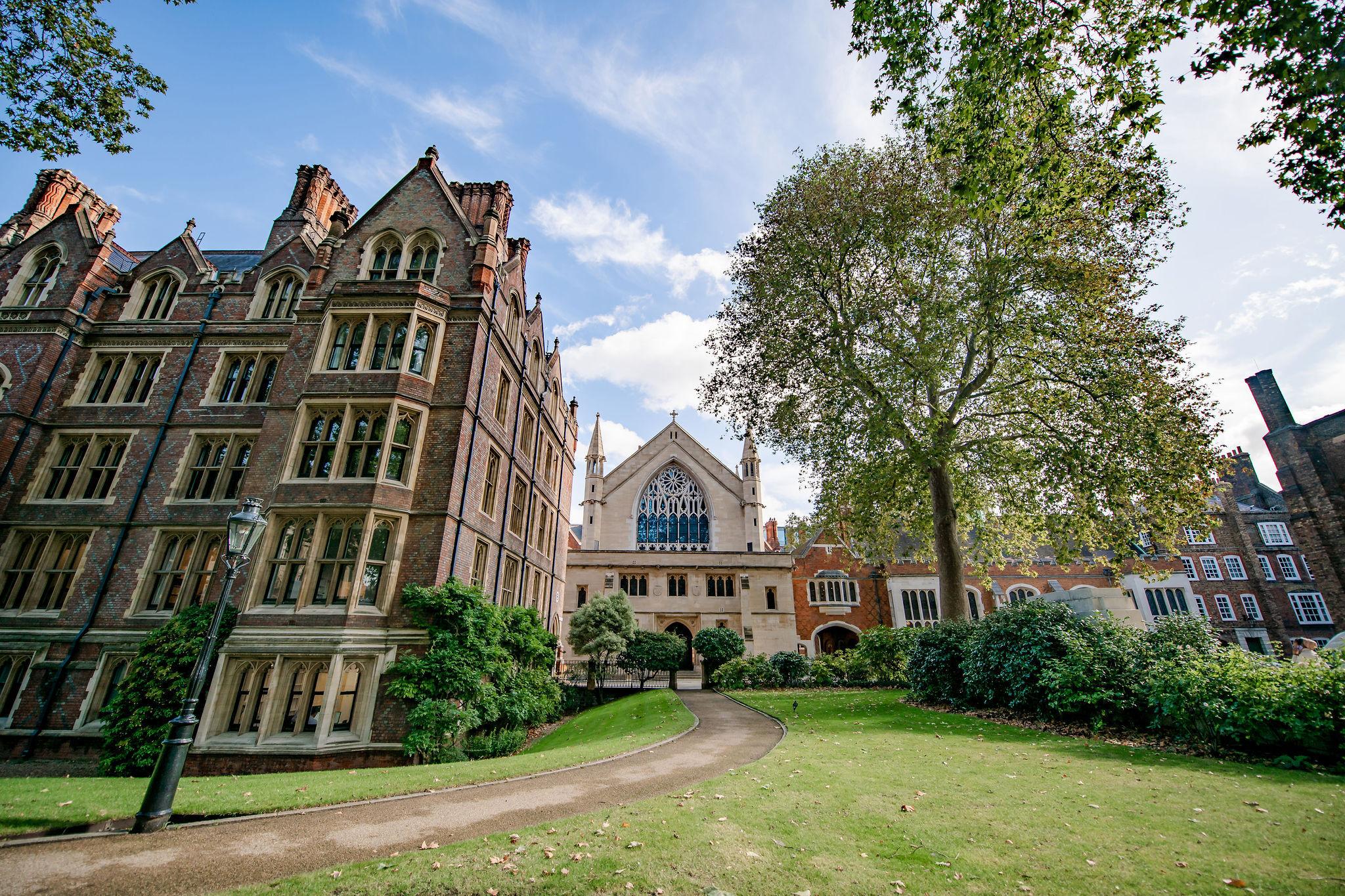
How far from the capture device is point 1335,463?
2855cm

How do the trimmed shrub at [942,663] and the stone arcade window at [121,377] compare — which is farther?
the stone arcade window at [121,377]

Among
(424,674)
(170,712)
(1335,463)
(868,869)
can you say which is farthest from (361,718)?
(1335,463)

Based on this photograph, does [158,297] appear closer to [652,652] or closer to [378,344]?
[378,344]

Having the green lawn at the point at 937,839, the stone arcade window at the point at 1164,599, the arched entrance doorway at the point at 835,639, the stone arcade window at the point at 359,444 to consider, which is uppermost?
the stone arcade window at the point at 359,444

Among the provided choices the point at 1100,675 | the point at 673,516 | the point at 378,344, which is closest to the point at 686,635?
the point at 673,516

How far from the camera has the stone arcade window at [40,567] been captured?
15227 millimetres

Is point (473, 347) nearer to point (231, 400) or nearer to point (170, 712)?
point (231, 400)

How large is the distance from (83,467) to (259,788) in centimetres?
1523

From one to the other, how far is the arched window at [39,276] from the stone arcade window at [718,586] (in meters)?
31.3

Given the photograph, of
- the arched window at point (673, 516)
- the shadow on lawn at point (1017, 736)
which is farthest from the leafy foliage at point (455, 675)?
the arched window at point (673, 516)

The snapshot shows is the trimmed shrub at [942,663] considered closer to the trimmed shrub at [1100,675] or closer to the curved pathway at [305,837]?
the trimmed shrub at [1100,675]

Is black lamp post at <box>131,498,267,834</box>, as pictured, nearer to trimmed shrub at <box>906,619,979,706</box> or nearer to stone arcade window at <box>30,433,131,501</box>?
stone arcade window at <box>30,433,131,501</box>

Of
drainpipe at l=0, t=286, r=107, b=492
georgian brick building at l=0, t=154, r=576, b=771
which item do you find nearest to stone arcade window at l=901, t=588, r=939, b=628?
georgian brick building at l=0, t=154, r=576, b=771

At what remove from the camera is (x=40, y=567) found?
606 inches
